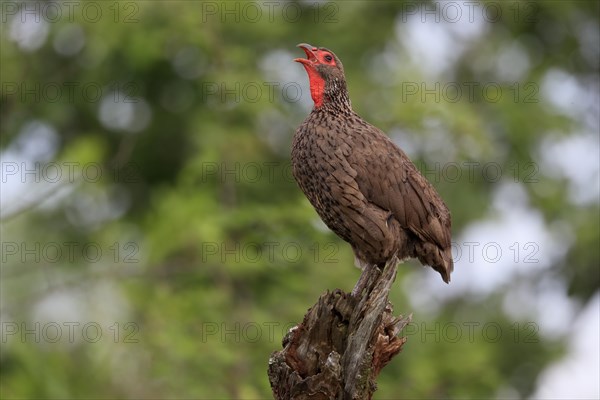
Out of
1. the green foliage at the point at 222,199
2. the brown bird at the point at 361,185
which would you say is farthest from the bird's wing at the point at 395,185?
the green foliage at the point at 222,199

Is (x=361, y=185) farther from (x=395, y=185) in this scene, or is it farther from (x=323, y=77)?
(x=323, y=77)

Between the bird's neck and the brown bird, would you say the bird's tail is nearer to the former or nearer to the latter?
the brown bird

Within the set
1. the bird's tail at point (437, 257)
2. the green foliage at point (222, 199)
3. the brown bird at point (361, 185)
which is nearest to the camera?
the brown bird at point (361, 185)

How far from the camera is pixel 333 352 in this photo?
6.82m

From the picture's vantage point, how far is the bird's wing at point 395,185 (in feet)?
24.7

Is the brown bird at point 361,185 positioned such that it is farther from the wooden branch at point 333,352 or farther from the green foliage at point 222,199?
the green foliage at point 222,199

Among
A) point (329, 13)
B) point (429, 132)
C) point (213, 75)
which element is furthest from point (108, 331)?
point (329, 13)

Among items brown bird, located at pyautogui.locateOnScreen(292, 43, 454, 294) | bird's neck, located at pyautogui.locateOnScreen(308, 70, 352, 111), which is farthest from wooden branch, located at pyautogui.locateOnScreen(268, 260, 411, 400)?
bird's neck, located at pyautogui.locateOnScreen(308, 70, 352, 111)

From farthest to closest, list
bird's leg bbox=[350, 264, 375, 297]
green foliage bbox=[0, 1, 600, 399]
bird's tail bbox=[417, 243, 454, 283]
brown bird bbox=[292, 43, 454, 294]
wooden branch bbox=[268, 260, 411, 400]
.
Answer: green foliage bbox=[0, 1, 600, 399]
bird's tail bbox=[417, 243, 454, 283]
brown bird bbox=[292, 43, 454, 294]
bird's leg bbox=[350, 264, 375, 297]
wooden branch bbox=[268, 260, 411, 400]

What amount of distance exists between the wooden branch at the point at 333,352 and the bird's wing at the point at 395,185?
84cm

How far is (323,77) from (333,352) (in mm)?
2050

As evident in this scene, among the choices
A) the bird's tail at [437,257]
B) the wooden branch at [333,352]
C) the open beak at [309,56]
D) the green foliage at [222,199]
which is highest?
the green foliage at [222,199]

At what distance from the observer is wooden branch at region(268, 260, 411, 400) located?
6.76 m

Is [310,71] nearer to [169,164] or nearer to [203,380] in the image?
[203,380]
